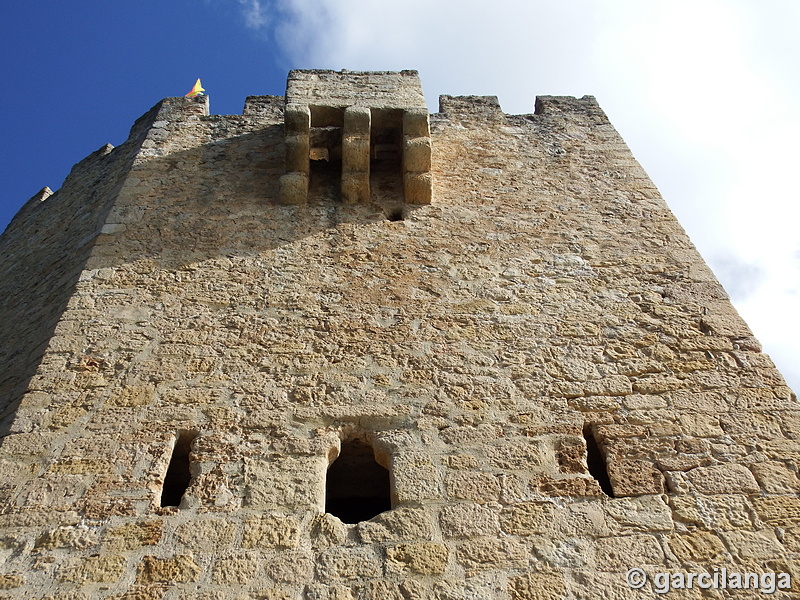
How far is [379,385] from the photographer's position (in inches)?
141

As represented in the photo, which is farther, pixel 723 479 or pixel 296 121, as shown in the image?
pixel 296 121

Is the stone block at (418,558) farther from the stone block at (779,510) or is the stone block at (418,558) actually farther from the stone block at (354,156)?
the stone block at (354,156)

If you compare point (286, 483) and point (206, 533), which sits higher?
point (286, 483)

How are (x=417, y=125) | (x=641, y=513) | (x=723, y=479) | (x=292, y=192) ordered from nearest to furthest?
1. (x=641, y=513)
2. (x=723, y=479)
3. (x=292, y=192)
4. (x=417, y=125)

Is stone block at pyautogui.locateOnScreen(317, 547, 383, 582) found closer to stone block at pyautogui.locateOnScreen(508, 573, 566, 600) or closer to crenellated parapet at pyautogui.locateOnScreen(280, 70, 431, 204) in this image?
stone block at pyautogui.locateOnScreen(508, 573, 566, 600)

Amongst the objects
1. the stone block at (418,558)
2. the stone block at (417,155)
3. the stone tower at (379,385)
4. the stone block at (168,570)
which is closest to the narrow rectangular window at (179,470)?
the stone tower at (379,385)

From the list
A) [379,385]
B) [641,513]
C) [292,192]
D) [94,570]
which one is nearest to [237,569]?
[94,570]

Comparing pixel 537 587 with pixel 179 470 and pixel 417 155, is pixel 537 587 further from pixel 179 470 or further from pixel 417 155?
pixel 417 155

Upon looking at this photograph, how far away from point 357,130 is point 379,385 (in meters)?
2.17

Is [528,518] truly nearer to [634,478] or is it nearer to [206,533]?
[634,478]

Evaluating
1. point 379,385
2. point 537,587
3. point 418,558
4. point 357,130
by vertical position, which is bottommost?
point 537,587

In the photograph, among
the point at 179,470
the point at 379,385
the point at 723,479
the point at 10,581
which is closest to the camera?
the point at 10,581

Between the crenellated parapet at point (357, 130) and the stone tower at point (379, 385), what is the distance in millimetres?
21

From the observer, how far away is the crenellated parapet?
193 inches
